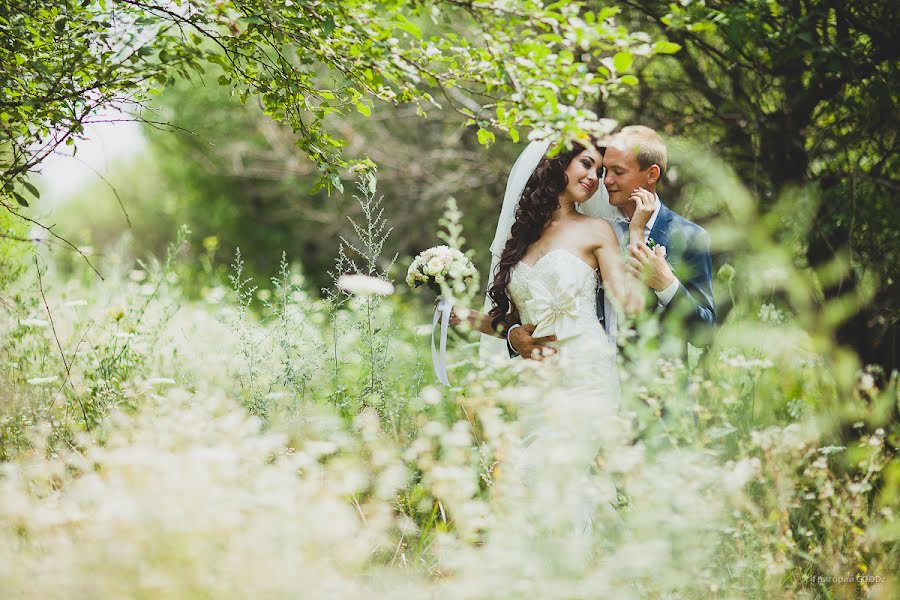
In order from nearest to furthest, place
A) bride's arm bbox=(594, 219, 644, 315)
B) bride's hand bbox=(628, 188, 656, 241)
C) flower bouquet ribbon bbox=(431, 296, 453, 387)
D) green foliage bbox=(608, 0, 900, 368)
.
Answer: bride's arm bbox=(594, 219, 644, 315) → bride's hand bbox=(628, 188, 656, 241) → flower bouquet ribbon bbox=(431, 296, 453, 387) → green foliage bbox=(608, 0, 900, 368)

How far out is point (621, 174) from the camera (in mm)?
3711

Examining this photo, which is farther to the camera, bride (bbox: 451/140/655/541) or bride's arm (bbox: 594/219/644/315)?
bride (bbox: 451/140/655/541)

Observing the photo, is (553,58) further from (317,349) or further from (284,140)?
(284,140)

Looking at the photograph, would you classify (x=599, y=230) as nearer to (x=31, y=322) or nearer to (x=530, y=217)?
(x=530, y=217)

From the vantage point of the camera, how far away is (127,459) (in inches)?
79.1

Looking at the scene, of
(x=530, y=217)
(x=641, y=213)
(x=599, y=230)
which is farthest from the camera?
(x=530, y=217)

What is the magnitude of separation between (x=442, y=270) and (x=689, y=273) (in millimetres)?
1215

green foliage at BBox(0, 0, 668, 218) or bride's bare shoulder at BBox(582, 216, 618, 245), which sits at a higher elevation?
green foliage at BBox(0, 0, 668, 218)

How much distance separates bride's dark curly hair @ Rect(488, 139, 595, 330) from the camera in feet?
12.2

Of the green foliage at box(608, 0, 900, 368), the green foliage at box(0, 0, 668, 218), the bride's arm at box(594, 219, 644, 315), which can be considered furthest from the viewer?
the green foliage at box(608, 0, 900, 368)

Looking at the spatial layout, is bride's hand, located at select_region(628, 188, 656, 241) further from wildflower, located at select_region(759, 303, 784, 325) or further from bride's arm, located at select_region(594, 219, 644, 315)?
wildflower, located at select_region(759, 303, 784, 325)

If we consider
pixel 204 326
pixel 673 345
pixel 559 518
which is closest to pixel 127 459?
pixel 559 518

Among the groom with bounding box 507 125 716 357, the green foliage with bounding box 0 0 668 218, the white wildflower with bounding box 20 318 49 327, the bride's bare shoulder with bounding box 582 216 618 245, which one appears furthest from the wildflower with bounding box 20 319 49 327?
the bride's bare shoulder with bounding box 582 216 618 245

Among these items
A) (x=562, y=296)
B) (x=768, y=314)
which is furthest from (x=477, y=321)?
(x=768, y=314)
